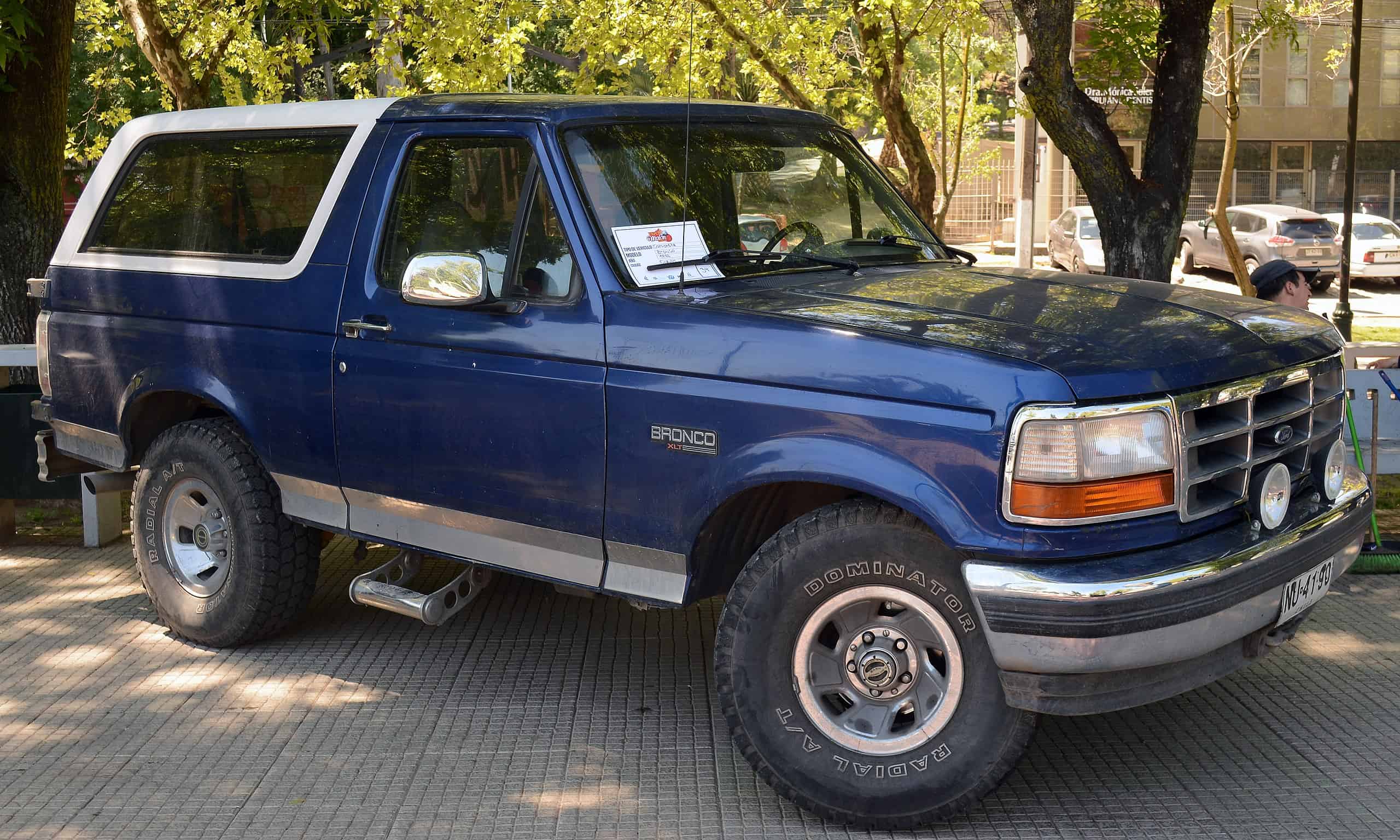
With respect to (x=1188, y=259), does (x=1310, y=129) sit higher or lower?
higher

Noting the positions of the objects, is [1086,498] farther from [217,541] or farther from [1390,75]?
[1390,75]

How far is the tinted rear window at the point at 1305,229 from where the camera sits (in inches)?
1032

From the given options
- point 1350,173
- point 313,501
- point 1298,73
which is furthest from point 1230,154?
point 1298,73

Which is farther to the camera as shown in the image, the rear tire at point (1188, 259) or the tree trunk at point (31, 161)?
the rear tire at point (1188, 259)

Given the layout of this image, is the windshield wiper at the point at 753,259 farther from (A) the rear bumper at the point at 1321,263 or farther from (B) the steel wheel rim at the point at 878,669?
(A) the rear bumper at the point at 1321,263

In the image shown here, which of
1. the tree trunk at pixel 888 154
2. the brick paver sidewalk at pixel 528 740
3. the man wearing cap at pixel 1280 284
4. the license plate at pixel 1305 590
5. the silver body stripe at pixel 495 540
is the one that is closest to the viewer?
the license plate at pixel 1305 590

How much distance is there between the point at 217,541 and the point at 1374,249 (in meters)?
25.6

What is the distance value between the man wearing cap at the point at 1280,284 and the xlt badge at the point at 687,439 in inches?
150

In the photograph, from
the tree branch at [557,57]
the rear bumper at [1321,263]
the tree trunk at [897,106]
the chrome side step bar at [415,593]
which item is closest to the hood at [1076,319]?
the chrome side step bar at [415,593]

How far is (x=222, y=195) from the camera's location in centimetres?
579

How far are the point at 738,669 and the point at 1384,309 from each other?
21.9 m

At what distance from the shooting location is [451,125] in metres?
5.03

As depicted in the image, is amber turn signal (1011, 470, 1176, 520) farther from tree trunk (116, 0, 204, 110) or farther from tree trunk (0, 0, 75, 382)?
tree trunk (116, 0, 204, 110)

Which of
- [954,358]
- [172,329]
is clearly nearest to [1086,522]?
[954,358]
